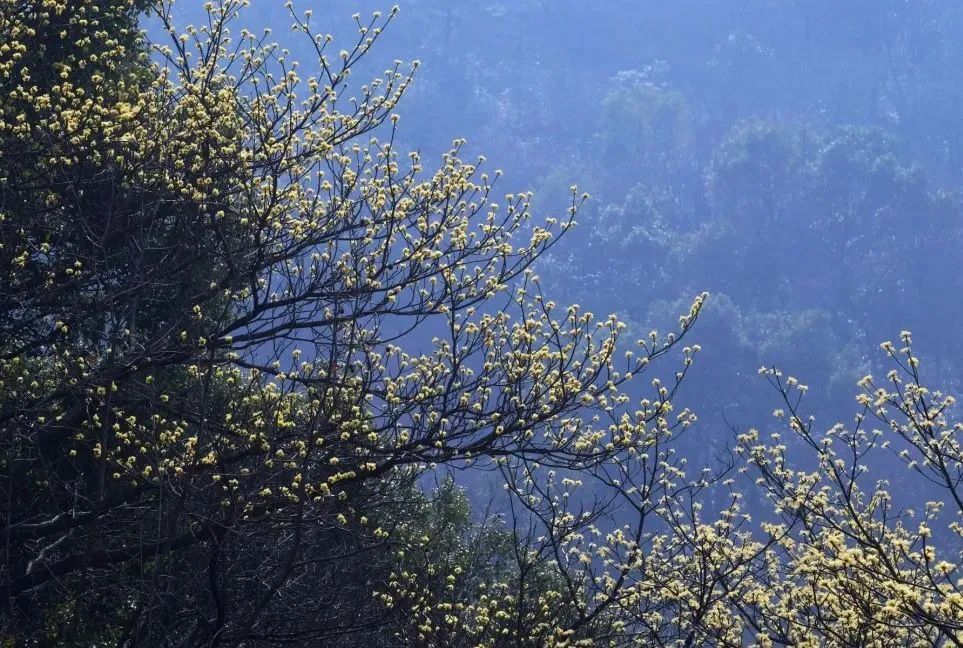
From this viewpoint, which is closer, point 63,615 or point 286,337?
point 286,337

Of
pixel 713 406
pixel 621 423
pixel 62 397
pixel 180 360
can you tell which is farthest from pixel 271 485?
pixel 713 406

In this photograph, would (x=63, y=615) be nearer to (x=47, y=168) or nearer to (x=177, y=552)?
(x=177, y=552)

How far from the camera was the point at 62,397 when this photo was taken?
11648 millimetres

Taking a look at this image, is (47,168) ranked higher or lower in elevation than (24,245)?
higher

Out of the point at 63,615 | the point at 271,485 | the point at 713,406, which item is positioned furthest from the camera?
the point at 713,406

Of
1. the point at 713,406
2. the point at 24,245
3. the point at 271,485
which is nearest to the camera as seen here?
the point at 271,485

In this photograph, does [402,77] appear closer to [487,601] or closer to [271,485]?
[271,485]

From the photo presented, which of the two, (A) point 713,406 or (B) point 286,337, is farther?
(A) point 713,406

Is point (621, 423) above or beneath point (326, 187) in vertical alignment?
beneath

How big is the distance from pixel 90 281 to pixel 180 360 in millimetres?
2254

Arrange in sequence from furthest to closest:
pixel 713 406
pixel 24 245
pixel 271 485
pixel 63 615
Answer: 1. pixel 713 406
2. pixel 63 615
3. pixel 24 245
4. pixel 271 485

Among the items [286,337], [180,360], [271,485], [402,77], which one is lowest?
[271,485]

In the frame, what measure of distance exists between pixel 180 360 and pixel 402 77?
5.11 meters

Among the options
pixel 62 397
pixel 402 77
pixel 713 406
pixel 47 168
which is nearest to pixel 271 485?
pixel 62 397
